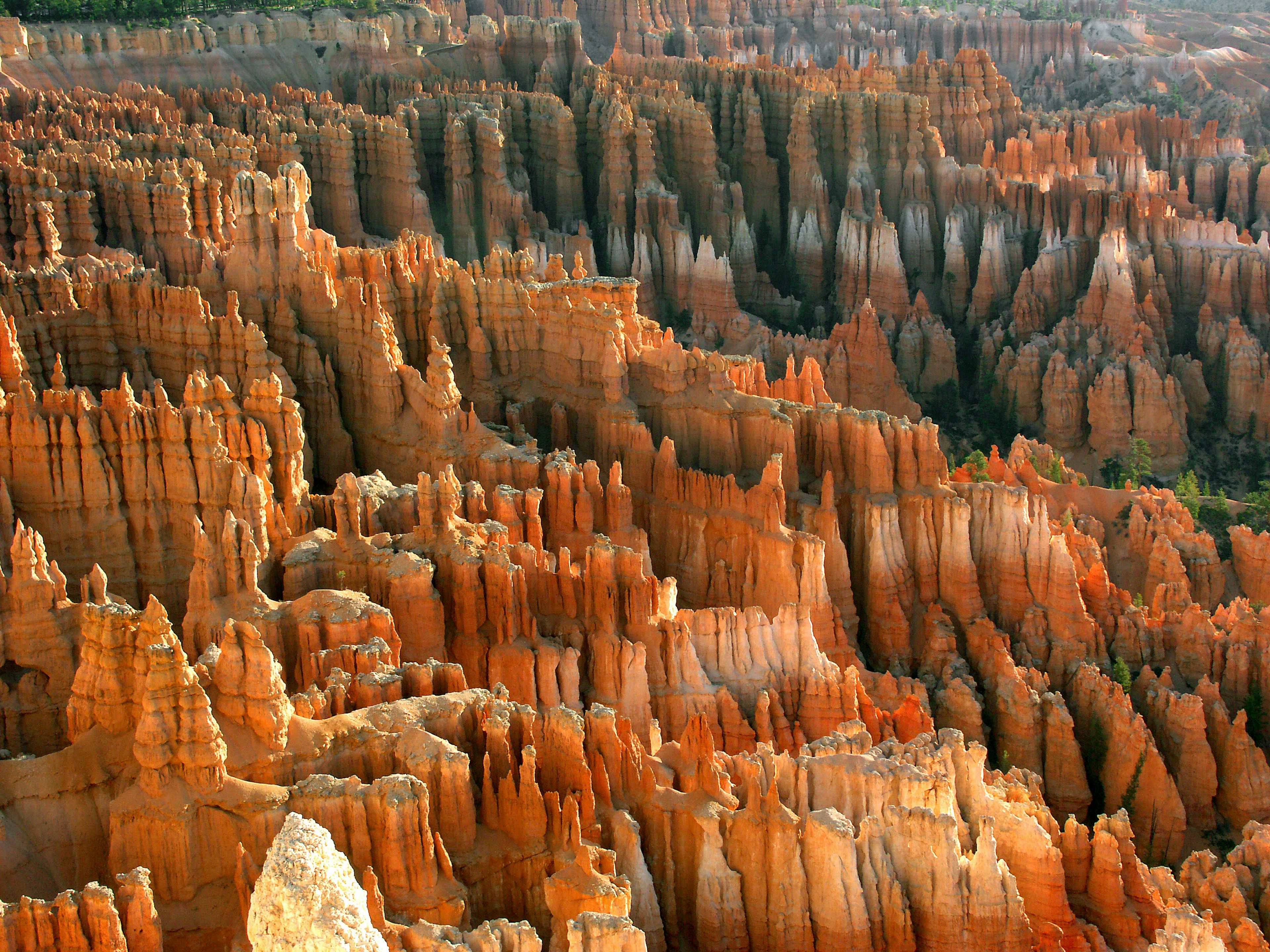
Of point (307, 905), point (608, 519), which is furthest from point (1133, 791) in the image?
point (307, 905)

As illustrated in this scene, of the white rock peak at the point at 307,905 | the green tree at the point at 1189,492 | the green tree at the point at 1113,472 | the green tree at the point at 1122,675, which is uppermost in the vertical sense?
the white rock peak at the point at 307,905

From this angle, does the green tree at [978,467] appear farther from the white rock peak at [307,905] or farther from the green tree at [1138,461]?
the white rock peak at [307,905]

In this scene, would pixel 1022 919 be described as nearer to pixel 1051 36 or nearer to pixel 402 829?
pixel 402 829

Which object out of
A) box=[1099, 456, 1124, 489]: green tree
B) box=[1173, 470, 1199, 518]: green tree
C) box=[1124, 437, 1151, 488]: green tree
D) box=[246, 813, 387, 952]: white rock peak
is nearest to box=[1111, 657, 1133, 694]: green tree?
box=[1173, 470, 1199, 518]: green tree

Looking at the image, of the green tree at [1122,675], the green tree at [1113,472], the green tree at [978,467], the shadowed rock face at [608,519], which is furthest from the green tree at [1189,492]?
the green tree at [1122,675]

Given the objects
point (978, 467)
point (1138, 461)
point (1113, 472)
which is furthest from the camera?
point (1113, 472)

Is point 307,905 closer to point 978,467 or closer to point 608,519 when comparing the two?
point 608,519
